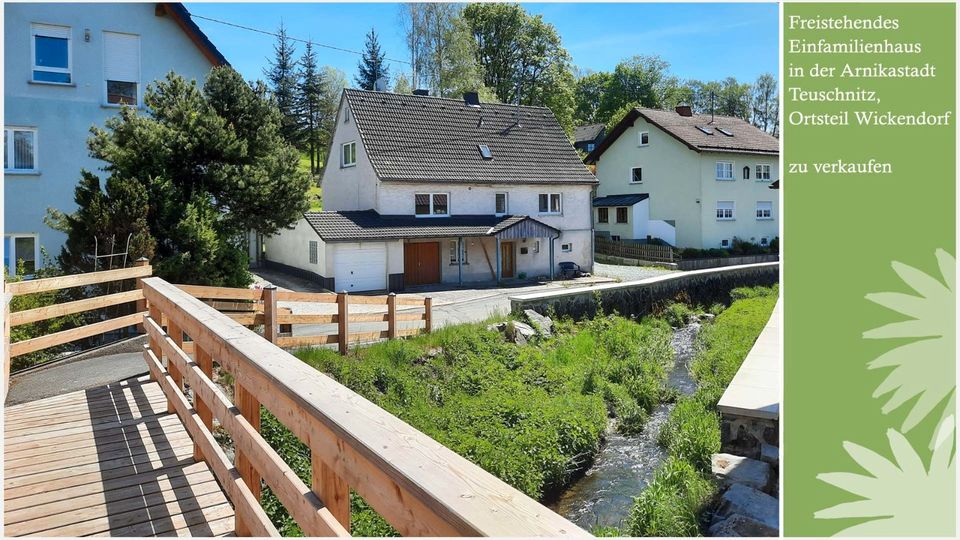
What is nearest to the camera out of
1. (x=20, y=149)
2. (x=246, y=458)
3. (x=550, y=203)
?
(x=246, y=458)

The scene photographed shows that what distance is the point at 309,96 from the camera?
48.4 metres

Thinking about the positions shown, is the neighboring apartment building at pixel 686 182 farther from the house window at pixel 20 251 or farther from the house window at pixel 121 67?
the house window at pixel 20 251

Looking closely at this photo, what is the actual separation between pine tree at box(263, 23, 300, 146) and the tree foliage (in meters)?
31.3

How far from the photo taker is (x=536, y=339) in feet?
55.8

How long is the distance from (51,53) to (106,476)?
622 inches

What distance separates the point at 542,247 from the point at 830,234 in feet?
73.7

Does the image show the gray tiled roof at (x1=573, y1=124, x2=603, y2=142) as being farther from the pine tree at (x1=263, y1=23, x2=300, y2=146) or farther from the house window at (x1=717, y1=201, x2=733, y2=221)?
the pine tree at (x1=263, y1=23, x2=300, y2=146)

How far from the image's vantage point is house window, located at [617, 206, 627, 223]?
37125 mm

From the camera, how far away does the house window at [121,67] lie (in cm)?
1733

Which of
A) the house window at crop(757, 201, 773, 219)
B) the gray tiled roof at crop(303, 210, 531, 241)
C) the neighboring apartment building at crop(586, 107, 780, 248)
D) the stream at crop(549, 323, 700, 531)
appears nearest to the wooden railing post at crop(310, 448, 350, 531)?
the stream at crop(549, 323, 700, 531)

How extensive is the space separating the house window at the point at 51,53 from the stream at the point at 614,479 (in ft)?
48.2

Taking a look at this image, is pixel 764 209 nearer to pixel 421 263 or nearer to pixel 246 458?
pixel 421 263

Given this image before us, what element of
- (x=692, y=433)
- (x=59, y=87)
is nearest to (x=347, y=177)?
(x=59, y=87)

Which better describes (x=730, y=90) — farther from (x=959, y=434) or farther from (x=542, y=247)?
(x=959, y=434)
